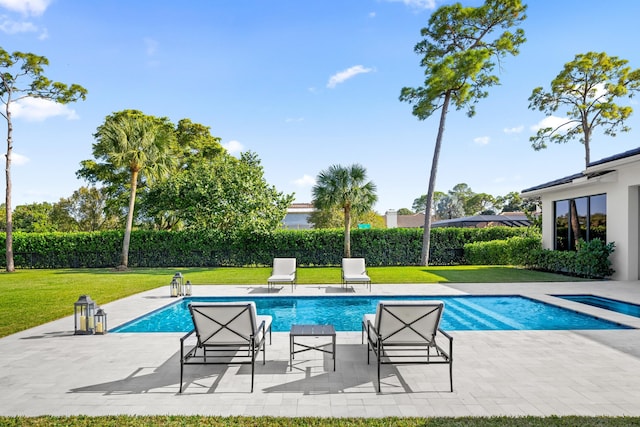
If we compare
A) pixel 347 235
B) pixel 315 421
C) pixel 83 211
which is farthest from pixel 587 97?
pixel 83 211

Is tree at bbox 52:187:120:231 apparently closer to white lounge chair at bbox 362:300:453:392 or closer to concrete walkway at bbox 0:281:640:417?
concrete walkway at bbox 0:281:640:417

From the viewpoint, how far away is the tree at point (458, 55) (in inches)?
775

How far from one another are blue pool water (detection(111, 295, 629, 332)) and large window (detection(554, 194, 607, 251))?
640cm

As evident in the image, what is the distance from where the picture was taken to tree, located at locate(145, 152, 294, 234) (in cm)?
2109

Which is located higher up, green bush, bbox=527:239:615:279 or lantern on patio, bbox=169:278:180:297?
green bush, bbox=527:239:615:279

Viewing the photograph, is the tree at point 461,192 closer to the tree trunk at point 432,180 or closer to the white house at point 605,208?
the tree trunk at point 432,180

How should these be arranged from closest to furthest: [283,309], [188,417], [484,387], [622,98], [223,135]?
[188,417], [484,387], [283,309], [622,98], [223,135]

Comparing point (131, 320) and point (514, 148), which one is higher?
point (514, 148)

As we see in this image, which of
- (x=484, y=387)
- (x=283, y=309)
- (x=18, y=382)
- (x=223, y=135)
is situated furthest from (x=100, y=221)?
(x=484, y=387)

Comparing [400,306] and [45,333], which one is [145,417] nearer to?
[400,306]

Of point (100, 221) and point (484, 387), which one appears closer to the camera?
point (484, 387)

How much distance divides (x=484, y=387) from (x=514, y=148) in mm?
30623

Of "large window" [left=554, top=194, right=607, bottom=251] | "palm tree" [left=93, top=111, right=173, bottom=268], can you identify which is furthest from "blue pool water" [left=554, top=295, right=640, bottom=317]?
"palm tree" [left=93, top=111, right=173, bottom=268]

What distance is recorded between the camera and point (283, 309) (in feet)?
31.7
